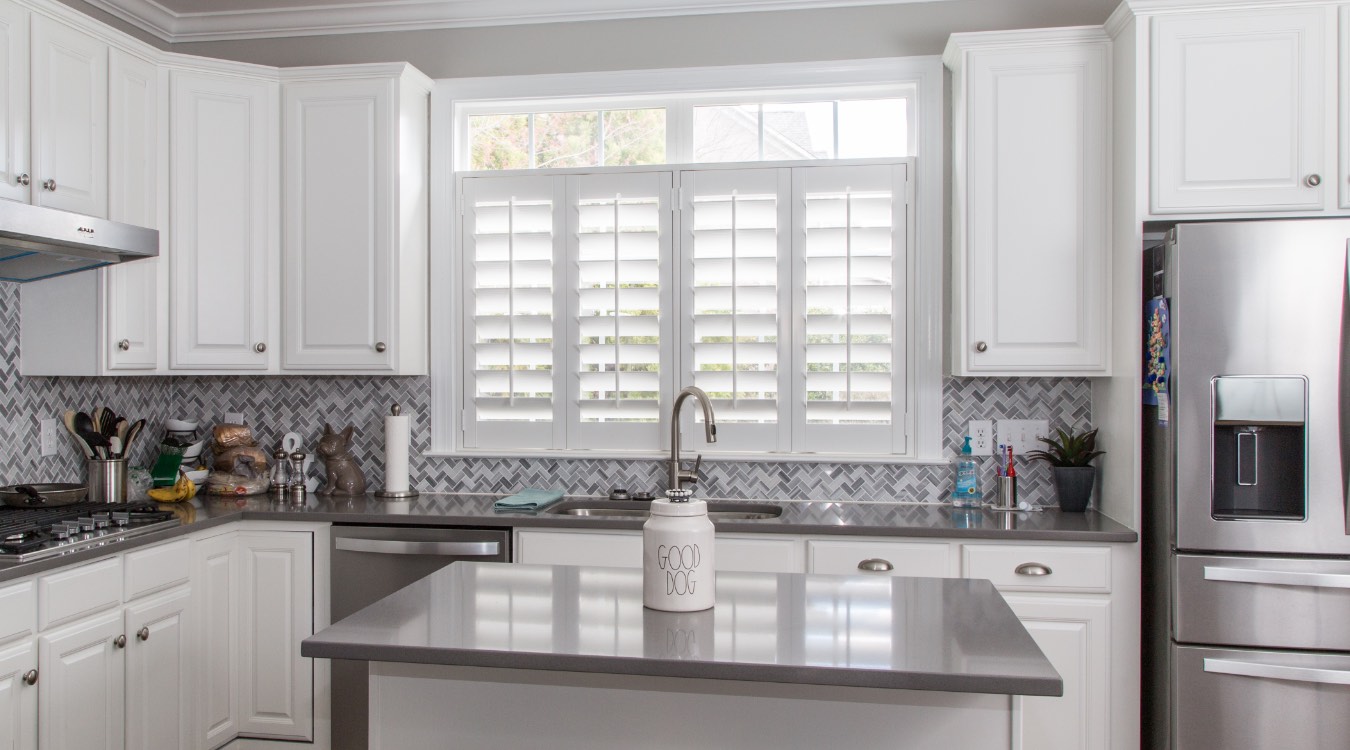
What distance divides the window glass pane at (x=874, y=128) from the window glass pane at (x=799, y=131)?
0.06 m

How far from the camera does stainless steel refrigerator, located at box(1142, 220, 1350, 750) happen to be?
236 cm

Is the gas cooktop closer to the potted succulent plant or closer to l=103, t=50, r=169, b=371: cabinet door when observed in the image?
l=103, t=50, r=169, b=371: cabinet door

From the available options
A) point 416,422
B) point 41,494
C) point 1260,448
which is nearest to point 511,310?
point 416,422

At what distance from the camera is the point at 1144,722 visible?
2.70m

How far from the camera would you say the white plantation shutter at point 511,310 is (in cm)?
341

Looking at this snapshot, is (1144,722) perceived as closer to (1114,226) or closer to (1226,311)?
(1226,311)

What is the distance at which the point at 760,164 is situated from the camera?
3293 millimetres

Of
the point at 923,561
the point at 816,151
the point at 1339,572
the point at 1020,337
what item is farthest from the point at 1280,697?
the point at 816,151

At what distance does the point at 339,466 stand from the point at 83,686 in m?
1.19

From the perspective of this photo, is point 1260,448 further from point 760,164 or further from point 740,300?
point 760,164

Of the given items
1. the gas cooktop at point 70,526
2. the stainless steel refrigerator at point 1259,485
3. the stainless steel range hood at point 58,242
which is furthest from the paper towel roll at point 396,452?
the stainless steel refrigerator at point 1259,485

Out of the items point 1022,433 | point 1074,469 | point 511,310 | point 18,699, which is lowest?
point 18,699

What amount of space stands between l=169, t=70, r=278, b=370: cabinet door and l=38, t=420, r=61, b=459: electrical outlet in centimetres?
43

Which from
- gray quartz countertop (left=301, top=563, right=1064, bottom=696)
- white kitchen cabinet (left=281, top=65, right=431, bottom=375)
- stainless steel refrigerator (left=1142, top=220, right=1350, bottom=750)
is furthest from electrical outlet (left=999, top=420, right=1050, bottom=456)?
white kitchen cabinet (left=281, top=65, right=431, bottom=375)
